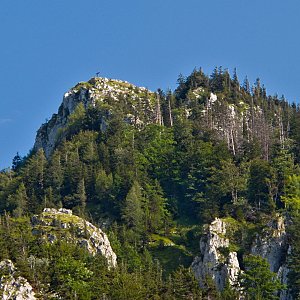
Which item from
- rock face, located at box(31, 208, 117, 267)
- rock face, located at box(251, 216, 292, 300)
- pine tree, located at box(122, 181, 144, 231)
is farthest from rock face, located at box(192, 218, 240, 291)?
pine tree, located at box(122, 181, 144, 231)

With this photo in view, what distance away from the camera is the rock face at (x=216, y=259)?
4719 inches

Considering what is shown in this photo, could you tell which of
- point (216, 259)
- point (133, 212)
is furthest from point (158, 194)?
point (216, 259)

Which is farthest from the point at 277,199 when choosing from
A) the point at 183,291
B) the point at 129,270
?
the point at 183,291

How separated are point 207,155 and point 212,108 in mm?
35857

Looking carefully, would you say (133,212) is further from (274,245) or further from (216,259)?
(274,245)

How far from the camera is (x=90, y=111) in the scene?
188250mm

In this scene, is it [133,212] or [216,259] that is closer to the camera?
[216,259]

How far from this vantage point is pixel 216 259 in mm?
122875

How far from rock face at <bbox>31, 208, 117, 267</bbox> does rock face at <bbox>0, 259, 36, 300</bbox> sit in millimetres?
Result: 17451

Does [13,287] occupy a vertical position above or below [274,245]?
below

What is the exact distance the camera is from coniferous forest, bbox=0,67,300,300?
109 meters

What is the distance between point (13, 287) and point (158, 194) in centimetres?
5547

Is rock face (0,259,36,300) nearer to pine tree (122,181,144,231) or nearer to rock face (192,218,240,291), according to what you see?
rock face (192,218,240,291)

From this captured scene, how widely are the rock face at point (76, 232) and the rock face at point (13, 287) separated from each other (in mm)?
17451
